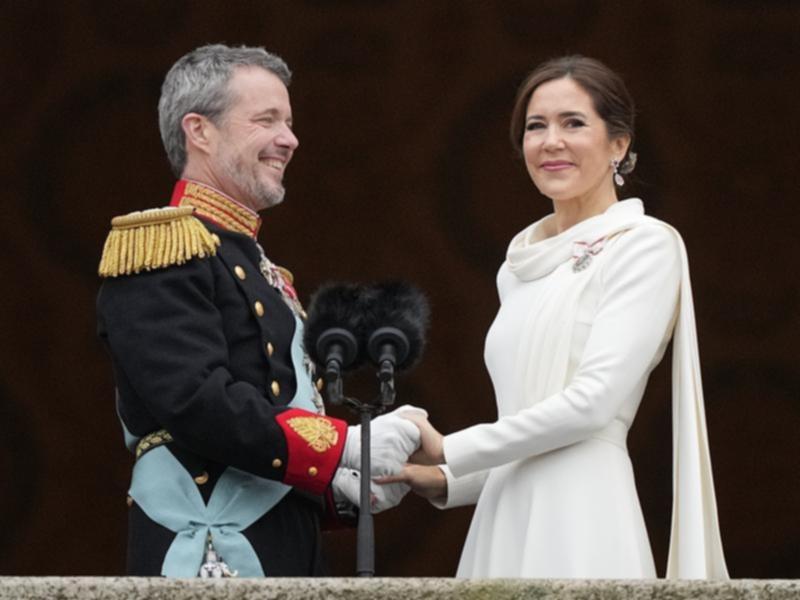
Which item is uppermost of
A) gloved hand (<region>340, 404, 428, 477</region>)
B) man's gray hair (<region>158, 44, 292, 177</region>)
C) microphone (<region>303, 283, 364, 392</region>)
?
man's gray hair (<region>158, 44, 292, 177</region>)

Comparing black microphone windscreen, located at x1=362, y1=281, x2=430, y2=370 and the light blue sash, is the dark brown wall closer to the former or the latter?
the light blue sash

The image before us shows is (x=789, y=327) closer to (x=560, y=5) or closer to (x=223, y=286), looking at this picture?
(x=560, y=5)

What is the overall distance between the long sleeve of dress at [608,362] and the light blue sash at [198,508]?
363 mm

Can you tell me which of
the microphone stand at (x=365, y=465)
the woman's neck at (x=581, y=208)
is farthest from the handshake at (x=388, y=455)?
the woman's neck at (x=581, y=208)

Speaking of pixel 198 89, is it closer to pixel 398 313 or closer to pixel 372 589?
pixel 398 313

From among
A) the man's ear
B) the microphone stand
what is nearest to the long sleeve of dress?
the microphone stand

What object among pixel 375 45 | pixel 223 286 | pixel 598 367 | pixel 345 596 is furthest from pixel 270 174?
pixel 375 45

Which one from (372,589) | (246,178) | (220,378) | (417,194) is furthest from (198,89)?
(417,194)

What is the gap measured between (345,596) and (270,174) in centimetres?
131

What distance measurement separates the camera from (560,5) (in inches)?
292

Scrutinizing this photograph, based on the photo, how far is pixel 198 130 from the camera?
15.9ft

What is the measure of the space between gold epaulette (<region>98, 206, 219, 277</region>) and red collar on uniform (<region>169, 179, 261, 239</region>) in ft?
0.23

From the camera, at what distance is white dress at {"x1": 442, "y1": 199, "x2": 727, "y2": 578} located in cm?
454

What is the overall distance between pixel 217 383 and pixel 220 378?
18 mm
